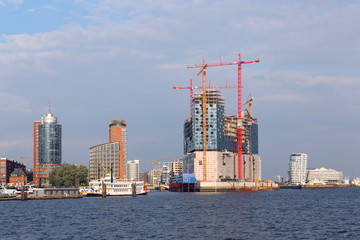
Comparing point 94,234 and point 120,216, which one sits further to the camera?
point 120,216

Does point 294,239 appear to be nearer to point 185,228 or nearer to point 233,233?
point 233,233

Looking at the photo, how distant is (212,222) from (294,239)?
27.1 metres

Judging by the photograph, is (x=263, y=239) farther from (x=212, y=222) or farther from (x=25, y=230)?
(x=25, y=230)

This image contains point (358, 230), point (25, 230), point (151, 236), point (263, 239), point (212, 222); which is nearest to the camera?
point (263, 239)

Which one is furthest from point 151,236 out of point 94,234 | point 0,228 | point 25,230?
point 0,228

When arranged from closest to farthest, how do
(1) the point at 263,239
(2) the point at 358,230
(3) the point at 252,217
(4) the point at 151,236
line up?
(1) the point at 263,239 < (4) the point at 151,236 < (2) the point at 358,230 < (3) the point at 252,217

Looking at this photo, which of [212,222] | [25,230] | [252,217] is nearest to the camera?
[25,230]

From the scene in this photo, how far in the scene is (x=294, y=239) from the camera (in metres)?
75.5

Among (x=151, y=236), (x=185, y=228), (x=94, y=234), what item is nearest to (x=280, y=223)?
(x=185, y=228)

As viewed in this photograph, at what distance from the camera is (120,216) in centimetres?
11844

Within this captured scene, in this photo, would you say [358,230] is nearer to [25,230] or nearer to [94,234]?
[94,234]

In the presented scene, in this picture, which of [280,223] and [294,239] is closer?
[294,239]

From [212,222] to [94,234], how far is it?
25856mm

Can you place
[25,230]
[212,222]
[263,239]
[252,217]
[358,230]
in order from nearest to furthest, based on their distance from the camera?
[263,239] < [358,230] < [25,230] < [212,222] < [252,217]
